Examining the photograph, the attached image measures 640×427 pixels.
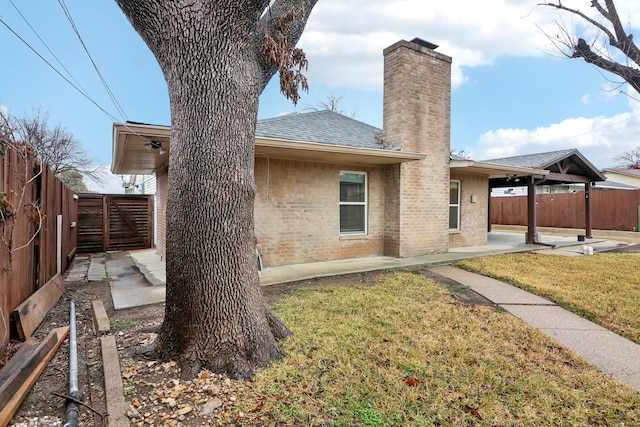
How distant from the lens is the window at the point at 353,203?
29.1ft

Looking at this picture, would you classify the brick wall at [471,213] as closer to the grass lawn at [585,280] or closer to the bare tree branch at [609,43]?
the grass lawn at [585,280]

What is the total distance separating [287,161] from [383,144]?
291 cm

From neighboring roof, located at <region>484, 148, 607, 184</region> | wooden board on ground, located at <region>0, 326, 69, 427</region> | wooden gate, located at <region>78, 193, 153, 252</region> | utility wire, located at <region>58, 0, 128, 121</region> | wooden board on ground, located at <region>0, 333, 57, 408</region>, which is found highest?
utility wire, located at <region>58, 0, 128, 121</region>

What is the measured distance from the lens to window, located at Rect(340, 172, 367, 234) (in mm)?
8859

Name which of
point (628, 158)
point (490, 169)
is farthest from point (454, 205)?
point (628, 158)

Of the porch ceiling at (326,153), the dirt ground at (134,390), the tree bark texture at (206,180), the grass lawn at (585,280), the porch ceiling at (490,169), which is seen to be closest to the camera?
the dirt ground at (134,390)

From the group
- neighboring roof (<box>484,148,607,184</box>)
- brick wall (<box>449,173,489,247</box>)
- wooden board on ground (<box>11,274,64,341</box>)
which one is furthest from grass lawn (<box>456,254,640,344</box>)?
wooden board on ground (<box>11,274,64,341</box>)

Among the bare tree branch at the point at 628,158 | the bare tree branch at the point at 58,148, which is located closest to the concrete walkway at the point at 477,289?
the bare tree branch at the point at 58,148

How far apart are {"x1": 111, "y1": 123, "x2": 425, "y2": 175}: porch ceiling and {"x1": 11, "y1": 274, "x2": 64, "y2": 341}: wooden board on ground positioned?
2595 millimetres

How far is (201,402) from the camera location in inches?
97.1

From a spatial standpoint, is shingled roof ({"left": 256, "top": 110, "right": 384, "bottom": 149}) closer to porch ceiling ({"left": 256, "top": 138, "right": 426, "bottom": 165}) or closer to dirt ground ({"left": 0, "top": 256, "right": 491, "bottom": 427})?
porch ceiling ({"left": 256, "top": 138, "right": 426, "bottom": 165})

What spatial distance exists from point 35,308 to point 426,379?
4532mm

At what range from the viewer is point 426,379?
2771mm

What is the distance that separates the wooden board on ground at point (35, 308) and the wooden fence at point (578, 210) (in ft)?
71.0
